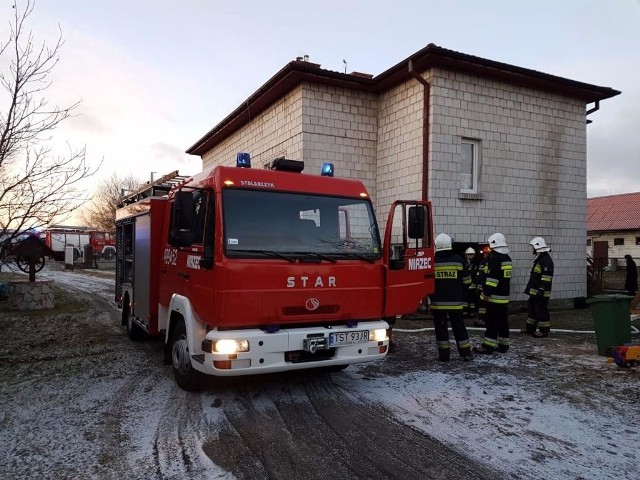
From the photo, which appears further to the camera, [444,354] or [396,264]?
[444,354]

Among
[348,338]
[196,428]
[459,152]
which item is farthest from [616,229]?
[196,428]

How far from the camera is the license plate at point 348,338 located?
473 cm

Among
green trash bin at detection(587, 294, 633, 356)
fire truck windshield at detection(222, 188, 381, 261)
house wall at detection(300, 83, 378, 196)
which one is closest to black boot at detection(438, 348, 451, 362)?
green trash bin at detection(587, 294, 633, 356)

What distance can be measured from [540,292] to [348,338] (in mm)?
5109

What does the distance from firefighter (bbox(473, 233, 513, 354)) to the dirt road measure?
1940 millimetres

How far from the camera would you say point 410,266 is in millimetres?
5469

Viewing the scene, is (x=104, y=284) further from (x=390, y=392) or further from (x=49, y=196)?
(x=390, y=392)

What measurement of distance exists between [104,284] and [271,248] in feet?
54.8

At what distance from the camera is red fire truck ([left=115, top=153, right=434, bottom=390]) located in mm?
4402

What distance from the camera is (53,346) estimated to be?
7.72m

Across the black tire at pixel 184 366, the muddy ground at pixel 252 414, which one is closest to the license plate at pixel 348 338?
the muddy ground at pixel 252 414

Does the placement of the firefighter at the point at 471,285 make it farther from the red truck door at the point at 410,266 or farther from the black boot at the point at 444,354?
the red truck door at the point at 410,266

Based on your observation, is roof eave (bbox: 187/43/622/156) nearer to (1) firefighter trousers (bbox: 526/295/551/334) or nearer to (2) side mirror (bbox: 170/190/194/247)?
(1) firefighter trousers (bbox: 526/295/551/334)

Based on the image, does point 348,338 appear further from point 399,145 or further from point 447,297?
point 399,145
